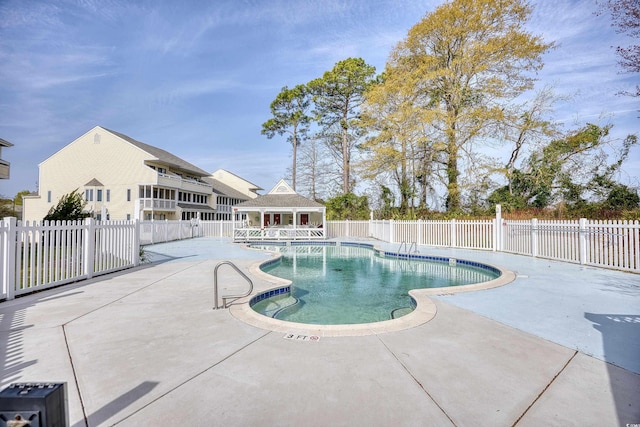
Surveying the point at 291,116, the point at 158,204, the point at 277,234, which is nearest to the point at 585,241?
the point at 277,234

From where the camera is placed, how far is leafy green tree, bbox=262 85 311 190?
1182 inches

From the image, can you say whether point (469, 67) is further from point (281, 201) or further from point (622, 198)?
point (281, 201)

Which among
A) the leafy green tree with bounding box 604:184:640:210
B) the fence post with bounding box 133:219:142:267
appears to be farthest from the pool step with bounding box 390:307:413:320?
the leafy green tree with bounding box 604:184:640:210

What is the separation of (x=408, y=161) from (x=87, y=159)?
29.7m

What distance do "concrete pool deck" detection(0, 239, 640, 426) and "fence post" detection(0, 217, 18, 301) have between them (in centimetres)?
27

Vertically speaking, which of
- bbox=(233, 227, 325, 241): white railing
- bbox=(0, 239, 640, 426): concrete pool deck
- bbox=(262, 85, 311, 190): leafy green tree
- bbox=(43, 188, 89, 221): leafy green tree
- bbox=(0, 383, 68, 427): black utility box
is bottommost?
bbox=(0, 239, 640, 426): concrete pool deck

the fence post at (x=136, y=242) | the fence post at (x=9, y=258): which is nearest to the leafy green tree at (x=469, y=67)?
the fence post at (x=136, y=242)

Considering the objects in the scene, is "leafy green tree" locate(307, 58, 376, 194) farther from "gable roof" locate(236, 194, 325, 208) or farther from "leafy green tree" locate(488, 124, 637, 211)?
"leafy green tree" locate(488, 124, 637, 211)

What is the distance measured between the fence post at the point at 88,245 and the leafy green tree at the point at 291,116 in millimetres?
25312

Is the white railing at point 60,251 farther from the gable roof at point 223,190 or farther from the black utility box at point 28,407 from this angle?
the gable roof at point 223,190

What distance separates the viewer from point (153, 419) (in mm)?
2055

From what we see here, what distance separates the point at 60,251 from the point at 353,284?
660 cm

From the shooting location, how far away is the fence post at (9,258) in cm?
496

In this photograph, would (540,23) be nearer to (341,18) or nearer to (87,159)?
(341,18)
